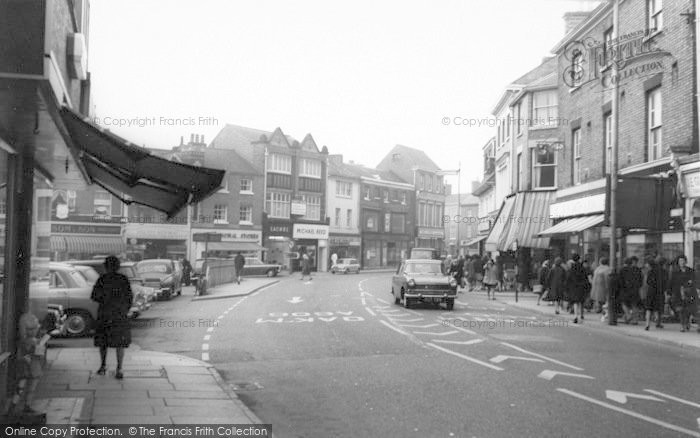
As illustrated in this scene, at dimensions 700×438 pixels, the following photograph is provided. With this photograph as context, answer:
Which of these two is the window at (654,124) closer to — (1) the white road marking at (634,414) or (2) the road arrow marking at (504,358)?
(2) the road arrow marking at (504,358)

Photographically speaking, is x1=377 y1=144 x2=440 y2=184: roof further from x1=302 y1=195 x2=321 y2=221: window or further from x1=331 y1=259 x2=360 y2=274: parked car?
x1=331 y1=259 x2=360 y2=274: parked car

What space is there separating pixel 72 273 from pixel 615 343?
11.8 meters

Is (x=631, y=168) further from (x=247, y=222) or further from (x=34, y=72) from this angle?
(x=247, y=222)

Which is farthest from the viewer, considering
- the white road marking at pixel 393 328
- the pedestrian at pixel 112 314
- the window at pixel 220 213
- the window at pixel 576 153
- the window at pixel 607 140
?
the window at pixel 220 213

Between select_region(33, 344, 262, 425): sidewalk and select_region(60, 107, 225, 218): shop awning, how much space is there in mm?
2583

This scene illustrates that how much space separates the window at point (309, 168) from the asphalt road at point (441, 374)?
48.0 metres

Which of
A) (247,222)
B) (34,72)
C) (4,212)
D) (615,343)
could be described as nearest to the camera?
(34,72)

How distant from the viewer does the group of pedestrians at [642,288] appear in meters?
16.5

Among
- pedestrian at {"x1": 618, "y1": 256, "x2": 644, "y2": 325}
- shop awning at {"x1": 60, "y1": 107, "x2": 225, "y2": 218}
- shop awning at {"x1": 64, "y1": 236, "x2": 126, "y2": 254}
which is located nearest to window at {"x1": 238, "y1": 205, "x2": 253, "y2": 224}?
shop awning at {"x1": 64, "y1": 236, "x2": 126, "y2": 254}

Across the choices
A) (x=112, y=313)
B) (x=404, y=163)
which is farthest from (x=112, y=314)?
(x=404, y=163)

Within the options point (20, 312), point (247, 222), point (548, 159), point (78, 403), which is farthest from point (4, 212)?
point (247, 222)

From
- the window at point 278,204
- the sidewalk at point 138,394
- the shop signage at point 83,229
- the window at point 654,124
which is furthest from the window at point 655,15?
the window at point 278,204

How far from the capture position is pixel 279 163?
63938mm

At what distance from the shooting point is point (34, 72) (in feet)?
17.5
